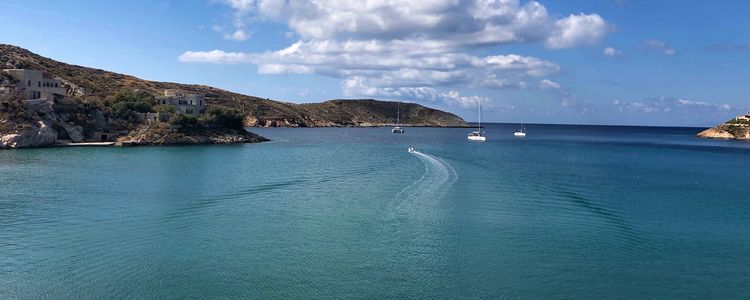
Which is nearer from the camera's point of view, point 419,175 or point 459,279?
point 459,279

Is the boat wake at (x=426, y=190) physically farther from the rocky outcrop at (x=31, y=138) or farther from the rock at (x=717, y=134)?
the rock at (x=717, y=134)

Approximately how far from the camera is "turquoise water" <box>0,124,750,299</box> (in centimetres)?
1666

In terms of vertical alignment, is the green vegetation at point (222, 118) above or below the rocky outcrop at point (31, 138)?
above

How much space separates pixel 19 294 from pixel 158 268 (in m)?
3.80

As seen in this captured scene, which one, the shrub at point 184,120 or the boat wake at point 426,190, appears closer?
the boat wake at point 426,190

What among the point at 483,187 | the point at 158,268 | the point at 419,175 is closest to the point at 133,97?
the point at 419,175

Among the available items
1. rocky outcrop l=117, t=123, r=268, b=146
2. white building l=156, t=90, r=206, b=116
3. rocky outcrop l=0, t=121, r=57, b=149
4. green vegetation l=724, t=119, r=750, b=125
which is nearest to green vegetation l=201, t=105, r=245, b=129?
rocky outcrop l=117, t=123, r=268, b=146

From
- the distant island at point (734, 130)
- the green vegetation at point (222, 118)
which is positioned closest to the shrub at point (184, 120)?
the green vegetation at point (222, 118)

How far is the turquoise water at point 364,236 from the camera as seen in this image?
656 inches

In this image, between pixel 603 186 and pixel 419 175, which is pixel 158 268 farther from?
pixel 603 186

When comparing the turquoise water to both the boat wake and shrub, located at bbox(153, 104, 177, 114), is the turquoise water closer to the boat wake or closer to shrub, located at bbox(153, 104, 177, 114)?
the boat wake

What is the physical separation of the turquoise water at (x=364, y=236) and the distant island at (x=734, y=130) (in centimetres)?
10654

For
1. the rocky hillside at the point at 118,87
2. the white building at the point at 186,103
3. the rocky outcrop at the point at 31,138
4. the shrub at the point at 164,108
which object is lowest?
the rocky outcrop at the point at 31,138

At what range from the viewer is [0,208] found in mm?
25969
